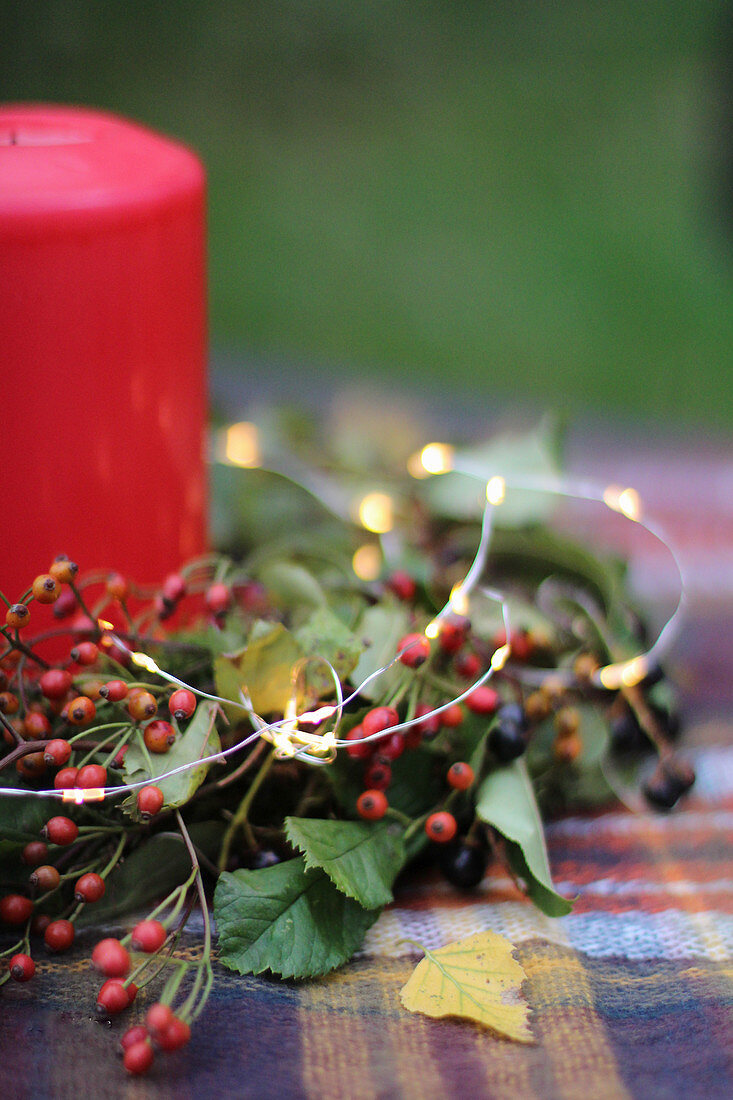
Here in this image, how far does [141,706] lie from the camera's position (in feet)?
1.11

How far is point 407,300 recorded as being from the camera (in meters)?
1.50

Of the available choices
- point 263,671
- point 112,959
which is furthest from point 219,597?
point 112,959

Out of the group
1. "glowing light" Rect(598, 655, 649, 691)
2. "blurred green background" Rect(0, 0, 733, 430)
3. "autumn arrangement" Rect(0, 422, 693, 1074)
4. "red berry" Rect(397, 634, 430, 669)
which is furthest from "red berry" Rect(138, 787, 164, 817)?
"blurred green background" Rect(0, 0, 733, 430)

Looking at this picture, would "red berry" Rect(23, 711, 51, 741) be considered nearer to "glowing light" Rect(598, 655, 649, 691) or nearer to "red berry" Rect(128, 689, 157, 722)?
"red berry" Rect(128, 689, 157, 722)

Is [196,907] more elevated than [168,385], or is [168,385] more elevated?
[168,385]

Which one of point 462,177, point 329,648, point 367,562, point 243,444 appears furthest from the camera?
point 462,177

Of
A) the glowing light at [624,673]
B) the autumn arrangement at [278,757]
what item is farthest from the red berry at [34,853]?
the glowing light at [624,673]

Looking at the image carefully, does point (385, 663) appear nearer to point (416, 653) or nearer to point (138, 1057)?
point (416, 653)

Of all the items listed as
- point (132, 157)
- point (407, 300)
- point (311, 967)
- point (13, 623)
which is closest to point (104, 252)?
point (132, 157)

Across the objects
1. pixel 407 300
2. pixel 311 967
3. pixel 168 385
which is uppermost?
pixel 168 385

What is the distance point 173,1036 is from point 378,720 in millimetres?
117

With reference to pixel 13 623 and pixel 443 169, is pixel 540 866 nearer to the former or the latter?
pixel 13 623

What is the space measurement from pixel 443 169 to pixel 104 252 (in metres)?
1.32

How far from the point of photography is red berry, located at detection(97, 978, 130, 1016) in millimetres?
299
